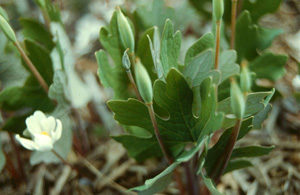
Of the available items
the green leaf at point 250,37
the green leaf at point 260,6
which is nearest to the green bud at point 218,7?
the green leaf at point 250,37


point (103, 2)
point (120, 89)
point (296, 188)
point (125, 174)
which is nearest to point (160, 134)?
point (120, 89)

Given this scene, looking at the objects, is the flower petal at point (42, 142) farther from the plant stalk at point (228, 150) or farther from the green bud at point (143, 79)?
the plant stalk at point (228, 150)

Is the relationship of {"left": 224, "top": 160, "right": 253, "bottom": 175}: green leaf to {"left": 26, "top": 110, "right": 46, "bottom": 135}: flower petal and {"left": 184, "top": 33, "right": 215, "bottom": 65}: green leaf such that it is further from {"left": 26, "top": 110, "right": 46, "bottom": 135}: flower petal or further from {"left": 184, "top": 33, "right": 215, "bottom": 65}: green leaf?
{"left": 26, "top": 110, "right": 46, "bottom": 135}: flower petal

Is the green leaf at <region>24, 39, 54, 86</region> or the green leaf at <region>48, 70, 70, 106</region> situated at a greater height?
the green leaf at <region>24, 39, 54, 86</region>

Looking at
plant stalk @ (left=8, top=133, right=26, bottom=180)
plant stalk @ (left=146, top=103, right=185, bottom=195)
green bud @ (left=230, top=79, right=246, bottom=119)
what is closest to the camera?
green bud @ (left=230, top=79, right=246, bottom=119)

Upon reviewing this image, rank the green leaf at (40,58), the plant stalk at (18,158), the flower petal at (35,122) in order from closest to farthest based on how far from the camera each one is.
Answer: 1. the flower petal at (35,122)
2. the green leaf at (40,58)
3. the plant stalk at (18,158)

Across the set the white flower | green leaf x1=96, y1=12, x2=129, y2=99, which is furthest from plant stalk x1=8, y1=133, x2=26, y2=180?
green leaf x1=96, y1=12, x2=129, y2=99

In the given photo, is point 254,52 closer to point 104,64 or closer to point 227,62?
point 227,62
